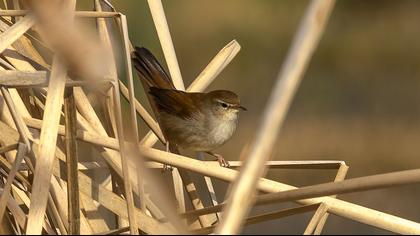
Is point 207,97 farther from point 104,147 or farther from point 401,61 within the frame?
point 401,61

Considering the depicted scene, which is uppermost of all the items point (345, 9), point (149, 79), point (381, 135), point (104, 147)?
point (345, 9)

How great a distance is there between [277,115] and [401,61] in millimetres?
7728

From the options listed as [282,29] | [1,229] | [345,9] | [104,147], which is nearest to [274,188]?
[104,147]

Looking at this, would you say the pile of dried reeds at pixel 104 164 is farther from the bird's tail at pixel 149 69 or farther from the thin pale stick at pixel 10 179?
the bird's tail at pixel 149 69

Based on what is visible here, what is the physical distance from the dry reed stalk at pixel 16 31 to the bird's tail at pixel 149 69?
142cm

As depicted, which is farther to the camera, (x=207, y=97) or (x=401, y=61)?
(x=401, y=61)

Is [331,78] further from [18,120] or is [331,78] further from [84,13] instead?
[18,120]

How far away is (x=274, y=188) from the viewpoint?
→ 2.84 m

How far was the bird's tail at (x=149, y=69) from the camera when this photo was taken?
426cm

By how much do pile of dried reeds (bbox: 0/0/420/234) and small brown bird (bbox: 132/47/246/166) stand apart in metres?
0.89

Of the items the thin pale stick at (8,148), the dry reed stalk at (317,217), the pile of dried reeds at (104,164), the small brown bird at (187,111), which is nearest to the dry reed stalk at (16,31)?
the pile of dried reeds at (104,164)

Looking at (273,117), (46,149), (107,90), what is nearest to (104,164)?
(107,90)

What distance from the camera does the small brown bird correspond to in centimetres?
430

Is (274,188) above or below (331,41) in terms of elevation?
below
